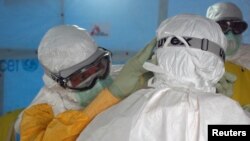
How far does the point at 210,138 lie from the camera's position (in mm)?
1017

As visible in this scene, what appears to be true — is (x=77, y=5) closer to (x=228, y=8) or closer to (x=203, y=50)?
(x=228, y=8)

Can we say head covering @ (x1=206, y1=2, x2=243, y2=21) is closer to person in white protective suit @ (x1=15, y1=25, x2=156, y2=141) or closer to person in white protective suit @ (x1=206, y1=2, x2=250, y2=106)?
person in white protective suit @ (x1=206, y1=2, x2=250, y2=106)

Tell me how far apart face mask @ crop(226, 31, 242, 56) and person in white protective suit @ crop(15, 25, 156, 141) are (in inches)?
30.8

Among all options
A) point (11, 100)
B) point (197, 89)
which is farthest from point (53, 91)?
point (11, 100)

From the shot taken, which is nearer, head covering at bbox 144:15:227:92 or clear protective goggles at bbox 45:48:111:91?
head covering at bbox 144:15:227:92

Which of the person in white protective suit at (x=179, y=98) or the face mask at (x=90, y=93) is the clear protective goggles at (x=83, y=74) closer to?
the face mask at (x=90, y=93)

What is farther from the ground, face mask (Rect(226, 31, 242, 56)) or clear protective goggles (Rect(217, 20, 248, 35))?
clear protective goggles (Rect(217, 20, 248, 35))

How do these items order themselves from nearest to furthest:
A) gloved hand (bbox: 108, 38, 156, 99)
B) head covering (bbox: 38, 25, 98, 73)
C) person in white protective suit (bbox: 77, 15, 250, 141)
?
person in white protective suit (bbox: 77, 15, 250, 141) → gloved hand (bbox: 108, 38, 156, 99) → head covering (bbox: 38, 25, 98, 73)

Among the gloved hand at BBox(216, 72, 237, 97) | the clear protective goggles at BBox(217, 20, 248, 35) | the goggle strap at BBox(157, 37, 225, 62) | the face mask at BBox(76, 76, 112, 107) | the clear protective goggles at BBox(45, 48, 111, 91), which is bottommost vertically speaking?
the face mask at BBox(76, 76, 112, 107)

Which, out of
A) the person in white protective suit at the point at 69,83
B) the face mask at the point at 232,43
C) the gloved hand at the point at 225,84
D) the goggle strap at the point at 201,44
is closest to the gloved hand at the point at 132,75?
the person in white protective suit at the point at 69,83

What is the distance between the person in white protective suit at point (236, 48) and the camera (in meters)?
2.10

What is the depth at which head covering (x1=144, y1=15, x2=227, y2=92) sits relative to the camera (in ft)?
3.65

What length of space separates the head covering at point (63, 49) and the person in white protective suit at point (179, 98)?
1.50ft

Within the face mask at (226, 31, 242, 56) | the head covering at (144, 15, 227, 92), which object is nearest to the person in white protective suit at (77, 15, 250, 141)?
the head covering at (144, 15, 227, 92)
